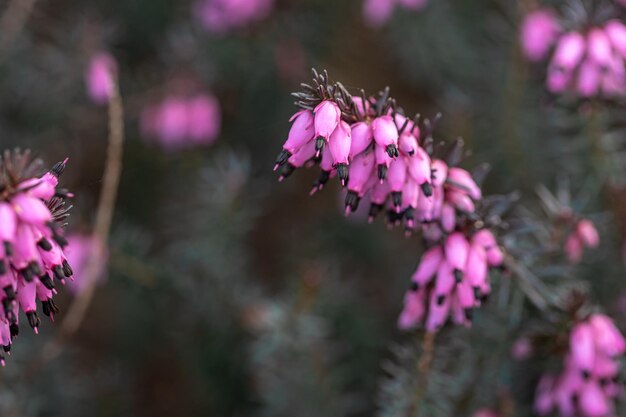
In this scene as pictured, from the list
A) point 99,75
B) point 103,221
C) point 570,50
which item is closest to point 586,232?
point 570,50

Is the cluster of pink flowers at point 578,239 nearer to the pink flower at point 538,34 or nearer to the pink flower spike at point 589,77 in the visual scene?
the pink flower spike at point 589,77

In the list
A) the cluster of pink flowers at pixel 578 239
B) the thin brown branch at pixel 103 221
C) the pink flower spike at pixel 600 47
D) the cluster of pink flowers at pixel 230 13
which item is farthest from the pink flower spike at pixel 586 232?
the cluster of pink flowers at pixel 230 13

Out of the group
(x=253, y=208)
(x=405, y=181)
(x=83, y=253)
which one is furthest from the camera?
(x=253, y=208)

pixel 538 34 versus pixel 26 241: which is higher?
pixel 538 34

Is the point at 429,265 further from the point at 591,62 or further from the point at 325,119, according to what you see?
the point at 591,62

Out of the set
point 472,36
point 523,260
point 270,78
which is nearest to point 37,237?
point 523,260

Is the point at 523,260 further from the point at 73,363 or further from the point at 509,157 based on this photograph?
the point at 73,363
